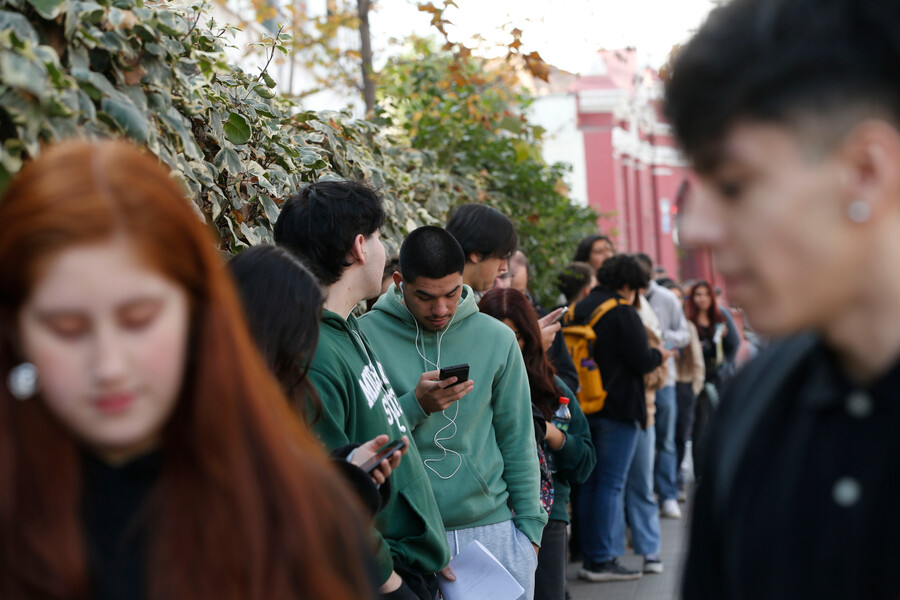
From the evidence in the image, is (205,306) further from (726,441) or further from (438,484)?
(438,484)

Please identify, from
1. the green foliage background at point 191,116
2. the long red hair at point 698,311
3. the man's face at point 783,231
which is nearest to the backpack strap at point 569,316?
the green foliage background at point 191,116

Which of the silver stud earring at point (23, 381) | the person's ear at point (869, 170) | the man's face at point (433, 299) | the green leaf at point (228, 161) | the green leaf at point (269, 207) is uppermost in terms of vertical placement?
the green leaf at point (228, 161)

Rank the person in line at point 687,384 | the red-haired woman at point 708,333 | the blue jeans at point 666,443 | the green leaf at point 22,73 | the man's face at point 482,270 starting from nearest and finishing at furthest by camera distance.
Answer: the green leaf at point 22,73 < the man's face at point 482,270 < the blue jeans at point 666,443 < the person in line at point 687,384 < the red-haired woman at point 708,333

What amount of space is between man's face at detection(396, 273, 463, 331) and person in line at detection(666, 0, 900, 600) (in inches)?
102

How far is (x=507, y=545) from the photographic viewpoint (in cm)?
402

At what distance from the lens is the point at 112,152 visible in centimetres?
145

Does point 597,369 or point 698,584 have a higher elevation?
point 698,584

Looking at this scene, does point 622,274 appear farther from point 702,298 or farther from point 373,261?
point 373,261

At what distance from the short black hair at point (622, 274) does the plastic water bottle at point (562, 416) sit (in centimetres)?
263

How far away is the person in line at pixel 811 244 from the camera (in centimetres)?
123

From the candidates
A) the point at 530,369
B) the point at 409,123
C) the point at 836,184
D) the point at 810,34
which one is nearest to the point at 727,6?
the point at 810,34

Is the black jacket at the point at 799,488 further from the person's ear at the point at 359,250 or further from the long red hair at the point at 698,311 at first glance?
the long red hair at the point at 698,311

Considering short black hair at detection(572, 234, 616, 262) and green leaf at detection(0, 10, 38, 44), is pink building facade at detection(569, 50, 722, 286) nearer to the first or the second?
short black hair at detection(572, 234, 616, 262)

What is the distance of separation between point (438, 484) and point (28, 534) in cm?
Answer: 257
